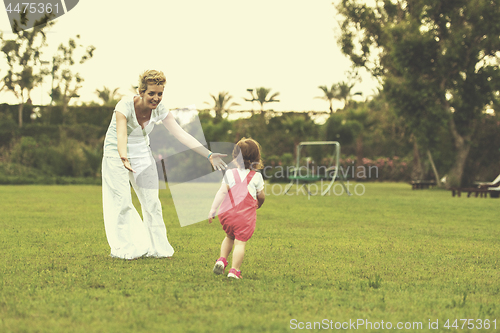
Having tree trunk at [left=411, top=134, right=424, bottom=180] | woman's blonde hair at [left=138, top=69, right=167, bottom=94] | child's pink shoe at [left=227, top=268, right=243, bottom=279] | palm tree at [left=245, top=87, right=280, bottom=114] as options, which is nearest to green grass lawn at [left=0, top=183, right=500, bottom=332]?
child's pink shoe at [left=227, top=268, right=243, bottom=279]

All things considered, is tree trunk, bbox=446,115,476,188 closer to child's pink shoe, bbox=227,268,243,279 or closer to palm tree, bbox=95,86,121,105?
child's pink shoe, bbox=227,268,243,279

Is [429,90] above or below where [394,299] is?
above

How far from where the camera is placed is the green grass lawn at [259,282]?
119 inches

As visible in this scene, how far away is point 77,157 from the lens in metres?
25.4

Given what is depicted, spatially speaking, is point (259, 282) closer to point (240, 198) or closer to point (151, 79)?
point (240, 198)

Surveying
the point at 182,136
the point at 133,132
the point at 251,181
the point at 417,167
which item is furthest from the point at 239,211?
the point at 417,167

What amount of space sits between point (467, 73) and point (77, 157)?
58.6 ft

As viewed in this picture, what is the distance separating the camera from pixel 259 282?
159 inches

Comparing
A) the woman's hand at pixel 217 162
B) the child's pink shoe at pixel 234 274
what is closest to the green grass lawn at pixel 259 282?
the child's pink shoe at pixel 234 274

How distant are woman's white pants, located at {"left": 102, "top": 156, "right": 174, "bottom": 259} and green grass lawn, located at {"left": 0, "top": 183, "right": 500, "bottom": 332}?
0.59 feet

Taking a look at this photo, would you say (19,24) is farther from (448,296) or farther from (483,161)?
(448,296)

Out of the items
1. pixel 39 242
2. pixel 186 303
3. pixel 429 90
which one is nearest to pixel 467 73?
pixel 429 90

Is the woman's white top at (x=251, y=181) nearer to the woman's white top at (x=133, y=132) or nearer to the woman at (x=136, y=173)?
the woman at (x=136, y=173)

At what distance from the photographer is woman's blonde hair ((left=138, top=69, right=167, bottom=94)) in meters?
4.73
